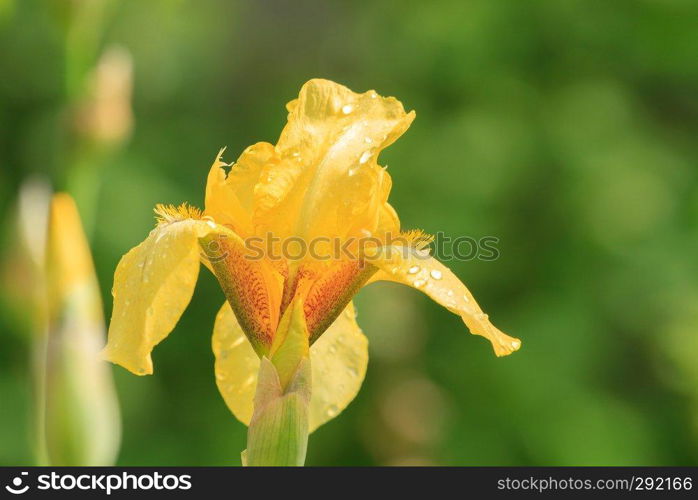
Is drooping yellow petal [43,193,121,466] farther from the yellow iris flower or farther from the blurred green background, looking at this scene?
the blurred green background

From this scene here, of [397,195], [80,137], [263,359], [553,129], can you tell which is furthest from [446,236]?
[263,359]

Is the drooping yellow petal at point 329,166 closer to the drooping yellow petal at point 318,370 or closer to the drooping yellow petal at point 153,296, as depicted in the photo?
the drooping yellow petal at point 153,296

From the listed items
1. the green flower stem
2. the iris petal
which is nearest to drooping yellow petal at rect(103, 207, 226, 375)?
the iris petal

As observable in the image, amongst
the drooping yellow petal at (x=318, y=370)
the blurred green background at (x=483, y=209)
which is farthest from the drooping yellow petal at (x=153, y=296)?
the blurred green background at (x=483, y=209)

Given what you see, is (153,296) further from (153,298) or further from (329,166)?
(329,166)

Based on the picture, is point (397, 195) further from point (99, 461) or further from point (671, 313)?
point (99, 461)
